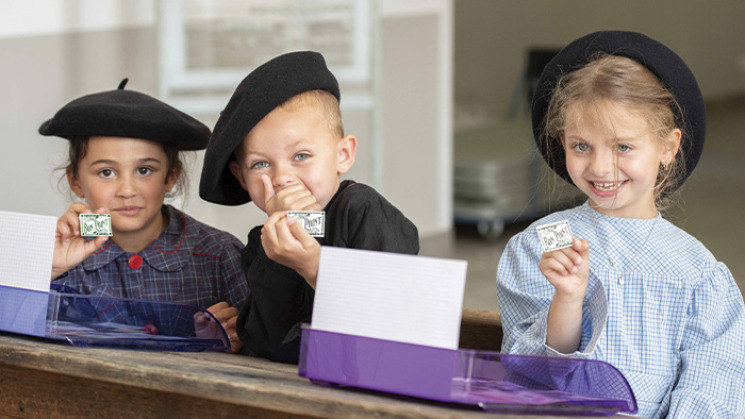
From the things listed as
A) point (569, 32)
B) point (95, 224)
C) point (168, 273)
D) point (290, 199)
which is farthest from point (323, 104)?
point (569, 32)

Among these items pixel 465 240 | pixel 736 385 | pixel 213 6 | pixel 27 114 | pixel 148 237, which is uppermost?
pixel 213 6

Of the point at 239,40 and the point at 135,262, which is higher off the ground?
the point at 239,40

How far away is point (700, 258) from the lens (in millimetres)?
1564

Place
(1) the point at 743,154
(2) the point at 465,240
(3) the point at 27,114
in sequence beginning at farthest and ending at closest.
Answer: (1) the point at 743,154 → (2) the point at 465,240 → (3) the point at 27,114

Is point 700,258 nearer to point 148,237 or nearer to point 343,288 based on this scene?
point 343,288

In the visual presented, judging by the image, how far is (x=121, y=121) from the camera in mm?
1874

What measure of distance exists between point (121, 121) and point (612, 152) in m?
0.99

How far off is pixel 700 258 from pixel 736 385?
0.22 metres

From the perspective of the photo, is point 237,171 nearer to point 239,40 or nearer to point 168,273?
point 168,273

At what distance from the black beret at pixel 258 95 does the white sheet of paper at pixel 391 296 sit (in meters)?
0.41

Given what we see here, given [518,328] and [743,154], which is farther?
[743,154]

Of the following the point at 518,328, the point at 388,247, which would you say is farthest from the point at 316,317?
the point at 518,328

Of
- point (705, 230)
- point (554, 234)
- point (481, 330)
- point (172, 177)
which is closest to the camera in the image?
point (554, 234)

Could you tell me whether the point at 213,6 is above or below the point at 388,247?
above
